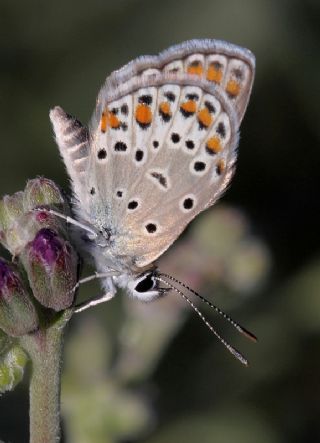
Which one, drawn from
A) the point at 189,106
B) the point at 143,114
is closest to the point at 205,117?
the point at 189,106

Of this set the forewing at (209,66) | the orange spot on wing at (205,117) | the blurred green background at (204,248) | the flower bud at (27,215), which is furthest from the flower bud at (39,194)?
the blurred green background at (204,248)

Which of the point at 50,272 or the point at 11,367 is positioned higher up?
the point at 50,272

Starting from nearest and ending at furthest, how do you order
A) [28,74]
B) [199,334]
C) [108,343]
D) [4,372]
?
[4,372] < [108,343] < [199,334] < [28,74]

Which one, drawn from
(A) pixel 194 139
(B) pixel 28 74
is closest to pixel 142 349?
(A) pixel 194 139

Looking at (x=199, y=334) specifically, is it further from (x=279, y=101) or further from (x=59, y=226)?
(x=59, y=226)

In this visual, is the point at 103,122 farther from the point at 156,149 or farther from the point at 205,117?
the point at 205,117

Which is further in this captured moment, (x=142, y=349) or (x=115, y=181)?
(x=142, y=349)
